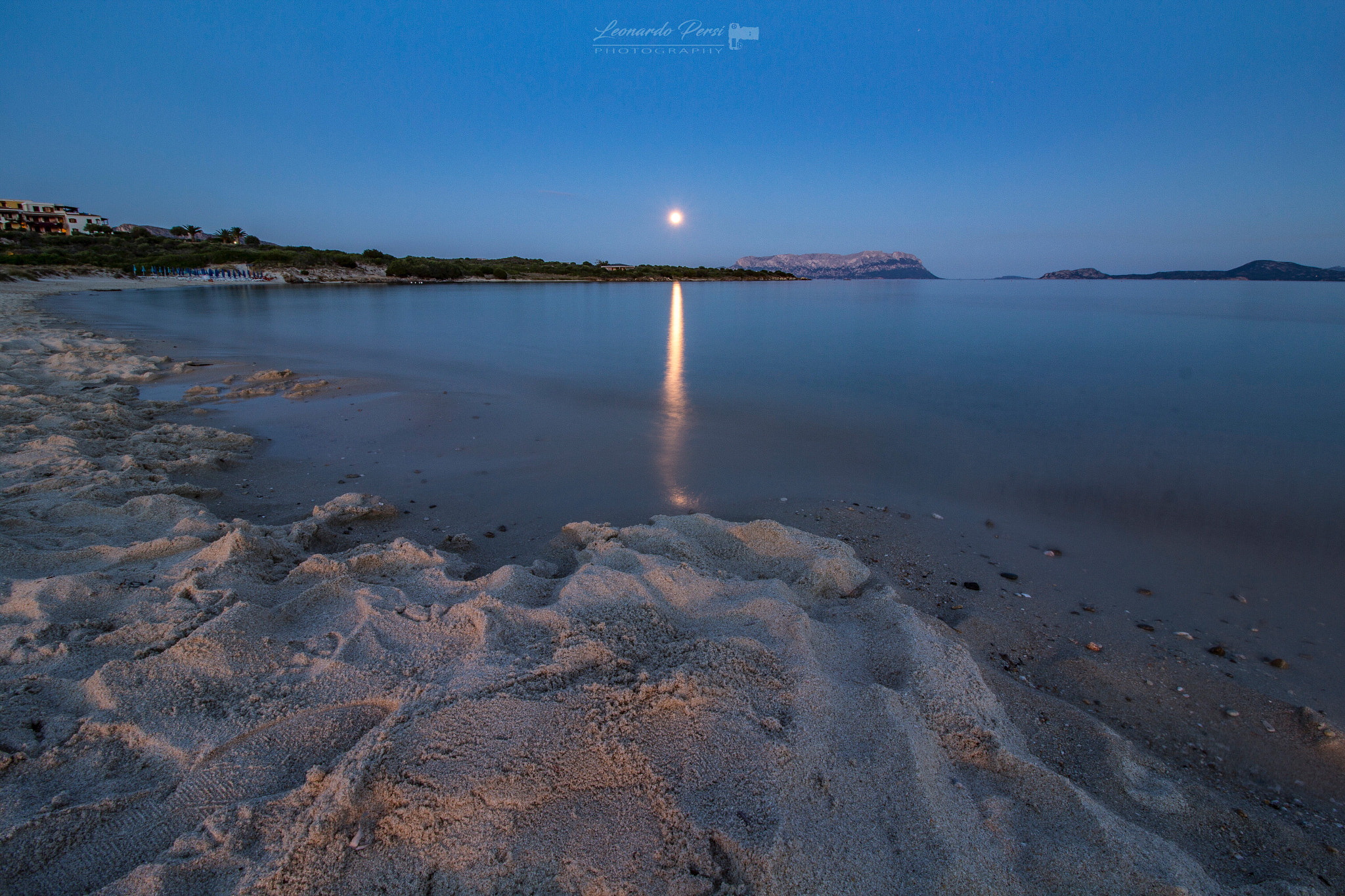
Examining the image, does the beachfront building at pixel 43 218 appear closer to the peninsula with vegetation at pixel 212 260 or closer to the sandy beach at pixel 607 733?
the peninsula with vegetation at pixel 212 260

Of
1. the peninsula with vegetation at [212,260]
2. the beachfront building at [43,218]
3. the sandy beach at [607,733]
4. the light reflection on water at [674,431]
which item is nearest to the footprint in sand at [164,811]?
the sandy beach at [607,733]

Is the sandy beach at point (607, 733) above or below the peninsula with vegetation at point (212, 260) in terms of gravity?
below

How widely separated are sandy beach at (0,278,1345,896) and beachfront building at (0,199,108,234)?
8723 cm

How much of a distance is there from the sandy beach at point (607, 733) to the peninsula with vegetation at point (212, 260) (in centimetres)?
4162

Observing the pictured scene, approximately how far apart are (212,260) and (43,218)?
3965 centimetres

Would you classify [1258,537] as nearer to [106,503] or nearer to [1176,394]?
[1176,394]

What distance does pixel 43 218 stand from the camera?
64938 millimetres

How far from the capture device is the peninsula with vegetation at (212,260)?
37469 millimetres

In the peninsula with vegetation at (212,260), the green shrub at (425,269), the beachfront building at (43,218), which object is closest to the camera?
the peninsula with vegetation at (212,260)

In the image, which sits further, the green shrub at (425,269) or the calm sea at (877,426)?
the green shrub at (425,269)

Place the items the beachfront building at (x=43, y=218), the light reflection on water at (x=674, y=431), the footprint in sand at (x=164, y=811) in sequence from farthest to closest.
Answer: the beachfront building at (x=43, y=218)
the light reflection on water at (x=674, y=431)
the footprint in sand at (x=164, y=811)

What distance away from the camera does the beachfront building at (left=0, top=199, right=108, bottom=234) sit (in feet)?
207

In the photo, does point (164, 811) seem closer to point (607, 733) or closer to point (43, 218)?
point (607, 733)

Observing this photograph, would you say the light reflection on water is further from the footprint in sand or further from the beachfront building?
the beachfront building
